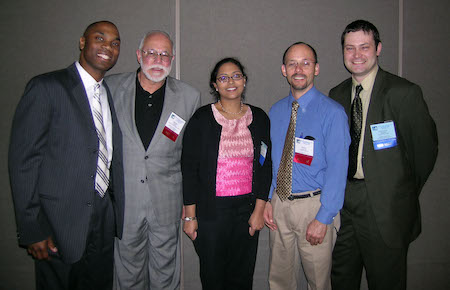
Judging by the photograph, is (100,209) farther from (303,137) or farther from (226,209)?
(303,137)

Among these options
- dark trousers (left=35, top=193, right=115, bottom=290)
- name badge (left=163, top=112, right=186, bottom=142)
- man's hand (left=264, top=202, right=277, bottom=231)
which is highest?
name badge (left=163, top=112, right=186, bottom=142)

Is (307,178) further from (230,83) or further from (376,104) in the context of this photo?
(230,83)

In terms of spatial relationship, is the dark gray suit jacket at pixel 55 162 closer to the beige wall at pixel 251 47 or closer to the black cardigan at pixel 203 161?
the black cardigan at pixel 203 161

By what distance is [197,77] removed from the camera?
2.36m

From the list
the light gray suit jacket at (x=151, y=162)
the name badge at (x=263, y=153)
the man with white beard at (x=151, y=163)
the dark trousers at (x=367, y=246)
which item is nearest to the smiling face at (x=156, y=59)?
the man with white beard at (x=151, y=163)

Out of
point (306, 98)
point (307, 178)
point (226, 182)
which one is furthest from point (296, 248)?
point (306, 98)

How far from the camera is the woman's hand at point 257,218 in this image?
1.85m

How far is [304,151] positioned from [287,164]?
0.50 feet

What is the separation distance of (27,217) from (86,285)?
67 cm

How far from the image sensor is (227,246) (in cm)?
186

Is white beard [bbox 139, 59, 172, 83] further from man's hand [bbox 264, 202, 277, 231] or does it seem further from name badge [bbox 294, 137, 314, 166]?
man's hand [bbox 264, 202, 277, 231]

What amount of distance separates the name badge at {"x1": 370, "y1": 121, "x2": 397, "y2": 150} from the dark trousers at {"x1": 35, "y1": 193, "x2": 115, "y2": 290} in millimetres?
1857

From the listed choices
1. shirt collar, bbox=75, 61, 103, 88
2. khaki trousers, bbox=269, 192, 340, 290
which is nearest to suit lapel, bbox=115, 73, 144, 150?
shirt collar, bbox=75, 61, 103, 88

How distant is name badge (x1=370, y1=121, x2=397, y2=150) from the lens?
1.76 metres
